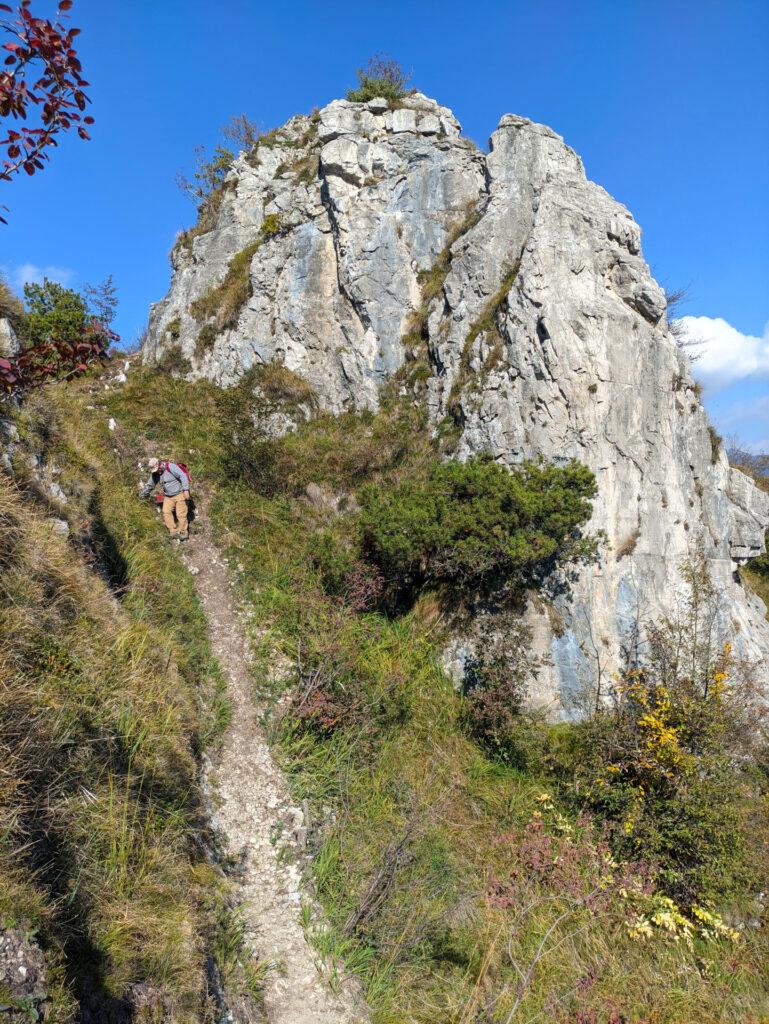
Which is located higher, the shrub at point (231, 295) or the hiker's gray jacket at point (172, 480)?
the shrub at point (231, 295)

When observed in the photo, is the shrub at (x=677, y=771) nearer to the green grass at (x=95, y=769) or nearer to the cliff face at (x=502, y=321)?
the cliff face at (x=502, y=321)

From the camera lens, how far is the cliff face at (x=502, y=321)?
41.0 ft

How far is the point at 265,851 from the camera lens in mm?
7094

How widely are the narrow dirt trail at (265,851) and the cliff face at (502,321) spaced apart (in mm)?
5954

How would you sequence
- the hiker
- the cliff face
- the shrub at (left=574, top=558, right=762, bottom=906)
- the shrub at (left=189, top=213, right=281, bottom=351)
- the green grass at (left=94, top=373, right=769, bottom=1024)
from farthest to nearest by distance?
the shrub at (left=189, top=213, right=281, bottom=351)
the hiker
the cliff face
the shrub at (left=574, top=558, right=762, bottom=906)
the green grass at (left=94, top=373, right=769, bottom=1024)

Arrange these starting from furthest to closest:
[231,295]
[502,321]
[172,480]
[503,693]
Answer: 1. [231,295]
2. [502,321]
3. [172,480]
4. [503,693]

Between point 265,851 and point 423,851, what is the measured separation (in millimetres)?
2134

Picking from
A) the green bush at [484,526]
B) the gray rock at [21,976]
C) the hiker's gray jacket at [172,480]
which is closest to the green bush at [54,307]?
the hiker's gray jacket at [172,480]

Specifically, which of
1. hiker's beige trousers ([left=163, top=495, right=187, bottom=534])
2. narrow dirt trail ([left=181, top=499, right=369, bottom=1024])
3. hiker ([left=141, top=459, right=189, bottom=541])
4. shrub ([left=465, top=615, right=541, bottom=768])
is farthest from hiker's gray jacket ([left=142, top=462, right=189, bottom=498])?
shrub ([left=465, top=615, right=541, bottom=768])

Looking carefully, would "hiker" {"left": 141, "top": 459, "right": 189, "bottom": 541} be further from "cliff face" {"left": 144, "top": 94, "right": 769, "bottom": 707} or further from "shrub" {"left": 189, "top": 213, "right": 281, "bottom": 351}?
"shrub" {"left": 189, "top": 213, "right": 281, "bottom": 351}

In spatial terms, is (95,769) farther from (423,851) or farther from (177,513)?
(177,513)

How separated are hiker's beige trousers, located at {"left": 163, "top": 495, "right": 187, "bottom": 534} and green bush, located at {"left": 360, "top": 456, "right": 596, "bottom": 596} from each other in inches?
173

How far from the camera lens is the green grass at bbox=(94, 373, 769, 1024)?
239 inches

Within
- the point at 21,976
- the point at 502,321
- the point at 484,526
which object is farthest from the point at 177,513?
the point at 21,976
